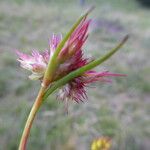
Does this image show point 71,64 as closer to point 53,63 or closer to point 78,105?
point 53,63

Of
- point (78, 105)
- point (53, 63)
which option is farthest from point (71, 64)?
point (78, 105)

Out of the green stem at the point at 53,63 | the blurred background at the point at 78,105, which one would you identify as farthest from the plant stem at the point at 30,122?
the blurred background at the point at 78,105

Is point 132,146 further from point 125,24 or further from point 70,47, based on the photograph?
point 125,24

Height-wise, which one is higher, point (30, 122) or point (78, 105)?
point (78, 105)

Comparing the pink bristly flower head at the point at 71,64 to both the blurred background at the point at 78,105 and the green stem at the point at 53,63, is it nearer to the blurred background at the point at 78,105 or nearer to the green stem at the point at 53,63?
the green stem at the point at 53,63

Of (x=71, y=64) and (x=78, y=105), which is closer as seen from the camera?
(x=71, y=64)

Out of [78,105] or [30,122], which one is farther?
[78,105]

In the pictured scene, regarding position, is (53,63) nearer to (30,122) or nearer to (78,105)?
(30,122)

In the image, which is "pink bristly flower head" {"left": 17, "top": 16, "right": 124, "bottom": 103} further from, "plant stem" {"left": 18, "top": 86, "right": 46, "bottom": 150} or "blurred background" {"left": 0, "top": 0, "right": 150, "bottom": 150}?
"blurred background" {"left": 0, "top": 0, "right": 150, "bottom": 150}

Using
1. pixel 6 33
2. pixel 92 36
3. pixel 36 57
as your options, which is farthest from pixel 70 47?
pixel 92 36
